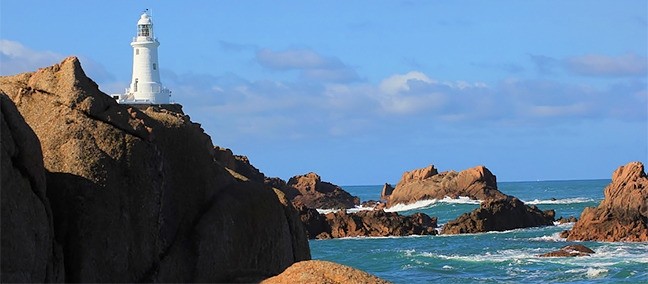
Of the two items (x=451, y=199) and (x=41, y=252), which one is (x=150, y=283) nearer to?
(x=41, y=252)

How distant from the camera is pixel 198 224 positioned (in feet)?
44.0

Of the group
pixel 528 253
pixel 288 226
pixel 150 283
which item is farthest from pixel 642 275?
pixel 150 283

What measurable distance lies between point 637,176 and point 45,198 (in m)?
45.4

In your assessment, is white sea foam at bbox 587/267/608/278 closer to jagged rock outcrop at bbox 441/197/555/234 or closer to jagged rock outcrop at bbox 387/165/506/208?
jagged rock outcrop at bbox 441/197/555/234

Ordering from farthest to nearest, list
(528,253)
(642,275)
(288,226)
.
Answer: (528,253) → (642,275) → (288,226)

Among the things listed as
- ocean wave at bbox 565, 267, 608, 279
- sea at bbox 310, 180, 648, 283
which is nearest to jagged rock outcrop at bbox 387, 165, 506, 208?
sea at bbox 310, 180, 648, 283

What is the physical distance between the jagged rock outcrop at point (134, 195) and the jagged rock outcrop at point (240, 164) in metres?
46.4

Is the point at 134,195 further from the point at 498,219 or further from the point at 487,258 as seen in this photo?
the point at 498,219

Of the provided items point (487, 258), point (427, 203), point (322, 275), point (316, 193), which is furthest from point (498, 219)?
point (322, 275)

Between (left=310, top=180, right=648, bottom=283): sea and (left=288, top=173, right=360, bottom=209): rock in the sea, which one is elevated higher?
(left=288, top=173, right=360, bottom=209): rock in the sea

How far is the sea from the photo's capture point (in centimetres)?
3575

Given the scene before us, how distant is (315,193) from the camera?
98562 mm

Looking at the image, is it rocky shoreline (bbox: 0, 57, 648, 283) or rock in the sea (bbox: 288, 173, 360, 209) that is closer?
rocky shoreline (bbox: 0, 57, 648, 283)

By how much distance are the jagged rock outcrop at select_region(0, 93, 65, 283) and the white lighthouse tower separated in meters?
77.5
